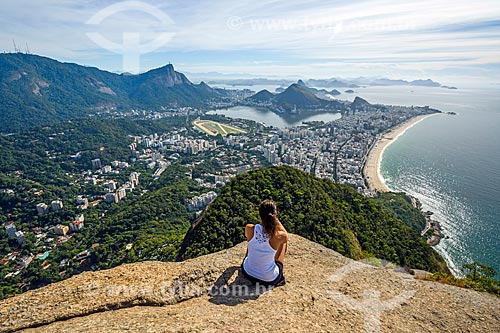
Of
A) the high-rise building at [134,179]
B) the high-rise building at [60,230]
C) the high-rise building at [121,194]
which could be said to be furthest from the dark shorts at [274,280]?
the high-rise building at [134,179]

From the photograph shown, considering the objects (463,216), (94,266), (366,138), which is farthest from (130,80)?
(463,216)

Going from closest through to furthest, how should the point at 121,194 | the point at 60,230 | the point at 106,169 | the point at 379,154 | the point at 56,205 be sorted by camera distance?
the point at 60,230 < the point at 56,205 < the point at 121,194 < the point at 106,169 < the point at 379,154

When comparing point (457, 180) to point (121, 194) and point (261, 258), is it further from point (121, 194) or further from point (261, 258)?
point (121, 194)

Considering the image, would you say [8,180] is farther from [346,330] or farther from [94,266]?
[346,330]

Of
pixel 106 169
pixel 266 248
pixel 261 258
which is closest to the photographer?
pixel 266 248

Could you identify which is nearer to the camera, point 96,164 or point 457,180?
point 457,180

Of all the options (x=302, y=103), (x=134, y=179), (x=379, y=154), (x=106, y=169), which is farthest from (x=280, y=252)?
(x=302, y=103)

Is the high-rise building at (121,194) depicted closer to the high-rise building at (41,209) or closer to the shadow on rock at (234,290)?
the high-rise building at (41,209)
